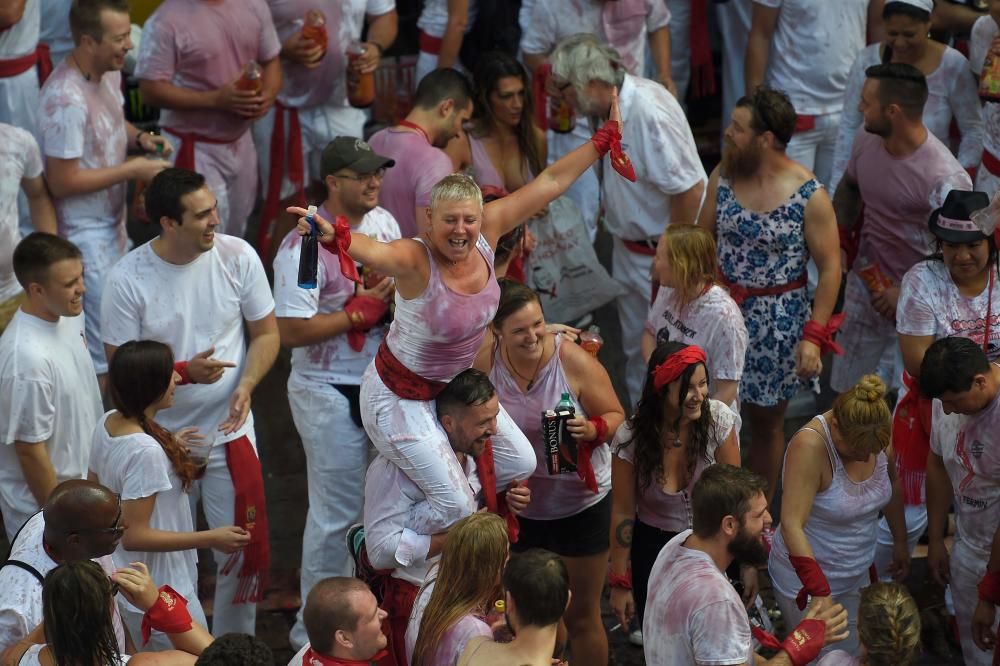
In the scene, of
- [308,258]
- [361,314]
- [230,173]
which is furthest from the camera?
[230,173]

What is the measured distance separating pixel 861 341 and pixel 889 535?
51.2 inches

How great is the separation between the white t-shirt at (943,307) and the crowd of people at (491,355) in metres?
0.01

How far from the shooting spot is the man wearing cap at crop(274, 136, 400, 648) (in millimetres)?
5180

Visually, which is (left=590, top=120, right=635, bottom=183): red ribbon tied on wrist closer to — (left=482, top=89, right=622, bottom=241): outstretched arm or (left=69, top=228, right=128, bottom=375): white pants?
(left=482, top=89, right=622, bottom=241): outstretched arm

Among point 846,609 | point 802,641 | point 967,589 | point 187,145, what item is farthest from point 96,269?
point 967,589

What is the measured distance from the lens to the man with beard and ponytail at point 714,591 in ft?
12.6

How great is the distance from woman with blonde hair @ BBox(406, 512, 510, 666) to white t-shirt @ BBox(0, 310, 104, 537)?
1.84 meters

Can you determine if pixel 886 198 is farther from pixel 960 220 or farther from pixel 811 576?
pixel 811 576

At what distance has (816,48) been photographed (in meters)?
7.66

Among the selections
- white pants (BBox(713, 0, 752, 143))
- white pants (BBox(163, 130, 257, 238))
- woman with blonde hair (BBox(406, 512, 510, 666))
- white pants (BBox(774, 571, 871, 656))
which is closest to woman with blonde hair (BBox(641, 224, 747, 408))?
white pants (BBox(774, 571, 871, 656))

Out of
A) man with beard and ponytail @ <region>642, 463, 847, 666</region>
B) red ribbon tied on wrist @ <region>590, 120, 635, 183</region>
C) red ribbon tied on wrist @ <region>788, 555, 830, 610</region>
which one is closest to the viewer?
man with beard and ponytail @ <region>642, 463, 847, 666</region>

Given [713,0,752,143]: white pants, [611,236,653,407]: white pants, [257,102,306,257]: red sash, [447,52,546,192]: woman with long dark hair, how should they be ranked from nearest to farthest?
1. [447,52,546,192]: woman with long dark hair
2. [611,236,653,407]: white pants
3. [257,102,306,257]: red sash
4. [713,0,752,143]: white pants

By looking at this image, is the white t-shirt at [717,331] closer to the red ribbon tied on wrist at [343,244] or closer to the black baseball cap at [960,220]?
the black baseball cap at [960,220]

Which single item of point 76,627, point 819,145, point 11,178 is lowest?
point 819,145
